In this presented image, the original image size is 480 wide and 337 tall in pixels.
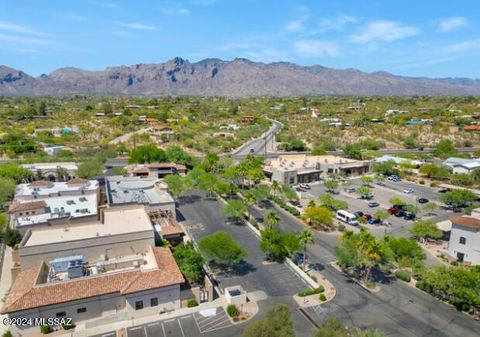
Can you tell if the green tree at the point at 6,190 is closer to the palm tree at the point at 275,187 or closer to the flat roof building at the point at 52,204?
the flat roof building at the point at 52,204

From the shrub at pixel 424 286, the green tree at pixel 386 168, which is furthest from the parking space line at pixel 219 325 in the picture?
the green tree at pixel 386 168

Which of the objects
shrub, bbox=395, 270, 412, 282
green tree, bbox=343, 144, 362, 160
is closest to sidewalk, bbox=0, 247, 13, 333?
shrub, bbox=395, 270, 412, 282

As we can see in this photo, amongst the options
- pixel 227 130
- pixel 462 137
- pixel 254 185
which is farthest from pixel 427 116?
pixel 254 185

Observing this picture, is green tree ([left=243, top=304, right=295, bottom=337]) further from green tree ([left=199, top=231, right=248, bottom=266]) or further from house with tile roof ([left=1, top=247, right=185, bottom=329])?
green tree ([left=199, top=231, right=248, bottom=266])

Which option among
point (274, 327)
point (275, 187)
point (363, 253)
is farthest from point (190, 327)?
point (275, 187)

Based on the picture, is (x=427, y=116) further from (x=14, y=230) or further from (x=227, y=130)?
(x=14, y=230)

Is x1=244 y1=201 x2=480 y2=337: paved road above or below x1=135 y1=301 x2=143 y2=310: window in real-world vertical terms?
below

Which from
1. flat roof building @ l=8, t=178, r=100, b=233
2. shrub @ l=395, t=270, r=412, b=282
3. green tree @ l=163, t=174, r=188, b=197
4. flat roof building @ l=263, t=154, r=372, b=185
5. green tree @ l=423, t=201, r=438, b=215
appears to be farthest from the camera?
flat roof building @ l=263, t=154, r=372, b=185
